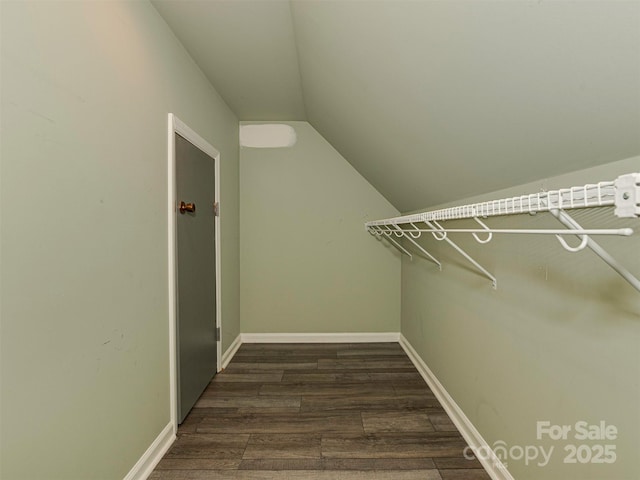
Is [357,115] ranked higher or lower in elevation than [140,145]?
higher

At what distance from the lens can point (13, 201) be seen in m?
0.81

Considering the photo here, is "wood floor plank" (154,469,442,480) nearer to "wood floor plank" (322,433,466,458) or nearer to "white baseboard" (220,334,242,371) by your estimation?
"wood floor plank" (322,433,466,458)

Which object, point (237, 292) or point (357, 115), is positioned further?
point (237, 292)

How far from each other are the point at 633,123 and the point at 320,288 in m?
2.54

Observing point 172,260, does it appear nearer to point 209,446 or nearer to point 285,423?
point 209,446

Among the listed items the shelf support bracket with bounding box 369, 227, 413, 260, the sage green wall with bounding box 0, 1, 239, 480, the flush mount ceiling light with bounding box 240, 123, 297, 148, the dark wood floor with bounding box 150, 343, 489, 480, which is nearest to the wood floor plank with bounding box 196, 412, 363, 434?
the dark wood floor with bounding box 150, 343, 489, 480

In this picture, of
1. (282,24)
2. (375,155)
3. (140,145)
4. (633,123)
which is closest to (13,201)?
(140,145)

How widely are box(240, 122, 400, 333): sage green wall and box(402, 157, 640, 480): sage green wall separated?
1.21 meters

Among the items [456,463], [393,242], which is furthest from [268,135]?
[456,463]

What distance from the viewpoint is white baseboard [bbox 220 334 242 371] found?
8.09 feet

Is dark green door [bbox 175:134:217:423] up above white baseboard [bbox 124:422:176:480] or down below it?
above

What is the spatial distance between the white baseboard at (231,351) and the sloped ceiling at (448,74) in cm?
205

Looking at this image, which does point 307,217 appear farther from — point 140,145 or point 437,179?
point 140,145

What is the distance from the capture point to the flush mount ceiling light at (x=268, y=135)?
9.62ft
